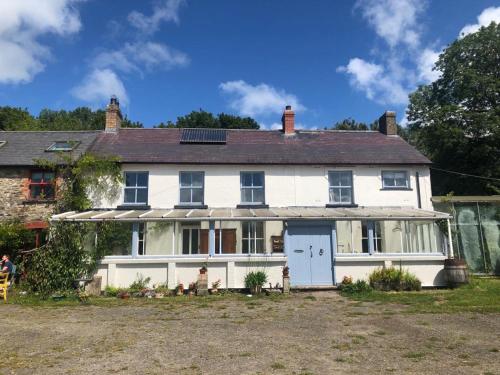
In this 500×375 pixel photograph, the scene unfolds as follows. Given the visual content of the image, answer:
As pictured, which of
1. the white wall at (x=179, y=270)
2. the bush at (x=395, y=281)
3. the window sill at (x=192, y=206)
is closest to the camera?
the white wall at (x=179, y=270)

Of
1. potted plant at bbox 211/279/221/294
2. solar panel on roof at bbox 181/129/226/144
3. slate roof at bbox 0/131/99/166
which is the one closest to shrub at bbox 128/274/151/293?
potted plant at bbox 211/279/221/294

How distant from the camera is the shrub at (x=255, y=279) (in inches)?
523

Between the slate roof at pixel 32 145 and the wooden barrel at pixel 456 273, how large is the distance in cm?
1600

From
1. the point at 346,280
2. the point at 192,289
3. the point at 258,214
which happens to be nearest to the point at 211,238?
the point at 192,289

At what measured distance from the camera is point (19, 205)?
652 inches

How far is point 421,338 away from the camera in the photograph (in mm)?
7504

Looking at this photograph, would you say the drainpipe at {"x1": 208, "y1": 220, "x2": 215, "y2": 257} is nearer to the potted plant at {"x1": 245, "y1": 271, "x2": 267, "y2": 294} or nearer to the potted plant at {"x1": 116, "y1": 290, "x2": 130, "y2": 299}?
the potted plant at {"x1": 245, "y1": 271, "x2": 267, "y2": 294}

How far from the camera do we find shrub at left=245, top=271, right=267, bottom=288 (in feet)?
43.6

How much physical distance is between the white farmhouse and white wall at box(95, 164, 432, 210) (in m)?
0.04

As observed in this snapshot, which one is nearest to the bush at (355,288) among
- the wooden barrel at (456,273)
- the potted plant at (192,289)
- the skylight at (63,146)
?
the wooden barrel at (456,273)

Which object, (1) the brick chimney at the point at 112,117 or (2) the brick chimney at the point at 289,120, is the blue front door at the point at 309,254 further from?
(1) the brick chimney at the point at 112,117

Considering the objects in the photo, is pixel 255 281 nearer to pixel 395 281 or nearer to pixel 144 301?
pixel 144 301

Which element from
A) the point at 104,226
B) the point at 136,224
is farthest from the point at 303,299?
the point at 104,226

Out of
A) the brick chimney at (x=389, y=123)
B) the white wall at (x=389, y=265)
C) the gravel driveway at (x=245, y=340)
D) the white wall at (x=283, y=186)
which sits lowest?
the gravel driveway at (x=245, y=340)
